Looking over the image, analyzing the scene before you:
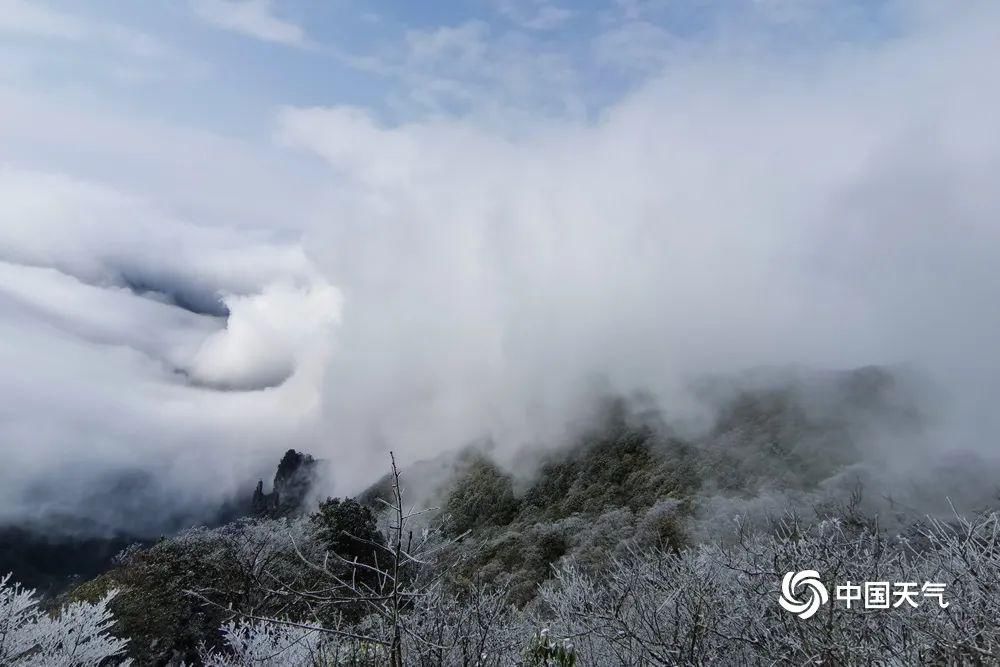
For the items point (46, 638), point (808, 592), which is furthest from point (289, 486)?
point (808, 592)

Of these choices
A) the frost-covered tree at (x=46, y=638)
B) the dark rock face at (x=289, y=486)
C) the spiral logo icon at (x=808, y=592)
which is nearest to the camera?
the spiral logo icon at (x=808, y=592)

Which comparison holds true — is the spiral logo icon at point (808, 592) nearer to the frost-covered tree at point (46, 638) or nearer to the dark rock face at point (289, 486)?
the frost-covered tree at point (46, 638)

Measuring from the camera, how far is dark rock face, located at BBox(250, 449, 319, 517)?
105062 mm

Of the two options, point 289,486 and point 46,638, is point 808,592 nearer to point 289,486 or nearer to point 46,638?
point 46,638

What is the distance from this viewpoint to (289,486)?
108688mm

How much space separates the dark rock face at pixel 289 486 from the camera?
10506cm

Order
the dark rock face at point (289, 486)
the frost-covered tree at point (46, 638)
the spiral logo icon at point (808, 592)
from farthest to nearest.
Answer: the dark rock face at point (289, 486) < the frost-covered tree at point (46, 638) < the spiral logo icon at point (808, 592)

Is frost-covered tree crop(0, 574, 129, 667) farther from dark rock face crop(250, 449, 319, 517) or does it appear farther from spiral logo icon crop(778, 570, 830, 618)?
dark rock face crop(250, 449, 319, 517)

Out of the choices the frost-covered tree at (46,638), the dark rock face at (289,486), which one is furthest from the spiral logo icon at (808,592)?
the dark rock face at (289,486)

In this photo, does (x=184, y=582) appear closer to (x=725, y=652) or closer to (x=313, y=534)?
(x=313, y=534)

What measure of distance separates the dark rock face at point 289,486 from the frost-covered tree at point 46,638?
94.6m

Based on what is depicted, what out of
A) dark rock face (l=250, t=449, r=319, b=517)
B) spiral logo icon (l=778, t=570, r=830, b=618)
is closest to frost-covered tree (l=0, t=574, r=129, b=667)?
spiral logo icon (l=778, t=570, r=830, b=618)

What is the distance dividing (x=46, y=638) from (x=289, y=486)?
102118 mm

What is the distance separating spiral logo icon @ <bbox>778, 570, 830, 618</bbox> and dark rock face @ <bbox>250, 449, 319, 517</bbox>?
108 metres
